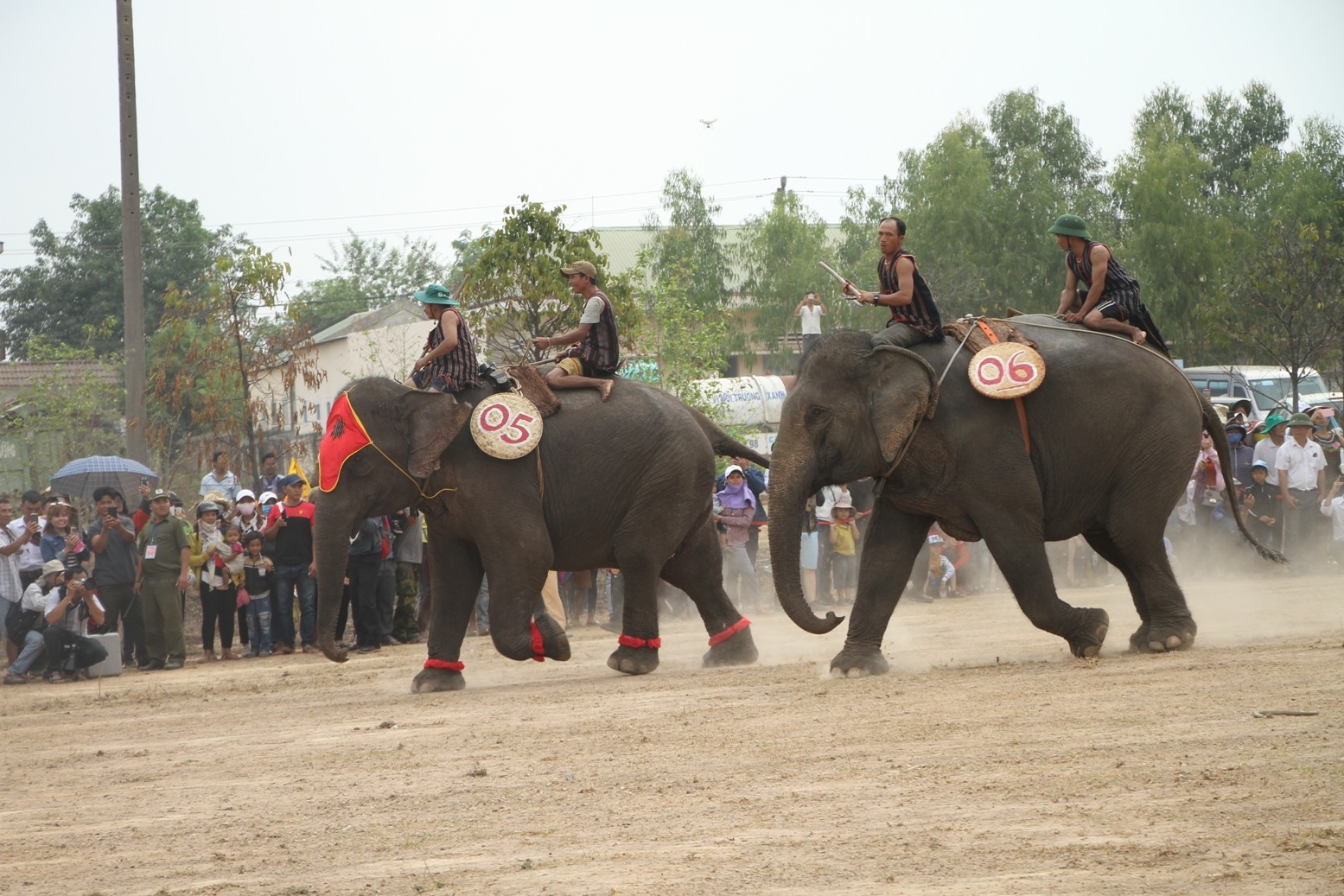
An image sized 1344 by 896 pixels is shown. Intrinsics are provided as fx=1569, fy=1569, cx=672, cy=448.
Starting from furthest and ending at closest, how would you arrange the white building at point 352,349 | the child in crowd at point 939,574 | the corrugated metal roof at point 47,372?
1. the white building at point 352,349
2. the corrugated metal roof at point 47,372
3. the child in crowd at point 939,574

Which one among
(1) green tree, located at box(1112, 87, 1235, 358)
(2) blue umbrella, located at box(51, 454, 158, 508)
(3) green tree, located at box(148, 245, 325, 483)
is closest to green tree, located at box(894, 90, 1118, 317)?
(1) green tree, located at box(1112, 87, 1235, 358)

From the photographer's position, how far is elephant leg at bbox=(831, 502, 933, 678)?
35.5 feet

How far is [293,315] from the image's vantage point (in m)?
26.7

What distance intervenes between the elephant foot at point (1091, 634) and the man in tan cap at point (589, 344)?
4.20 m

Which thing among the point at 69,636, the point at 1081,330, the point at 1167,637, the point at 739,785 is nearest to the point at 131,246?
the point at 69,636

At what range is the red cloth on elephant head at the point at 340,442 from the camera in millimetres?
11938

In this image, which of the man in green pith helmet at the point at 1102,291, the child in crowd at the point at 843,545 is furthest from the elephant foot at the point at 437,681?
the child in crowd at the point at 843,545

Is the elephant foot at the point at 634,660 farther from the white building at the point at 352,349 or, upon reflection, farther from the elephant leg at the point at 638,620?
the white building at the point at 352,349

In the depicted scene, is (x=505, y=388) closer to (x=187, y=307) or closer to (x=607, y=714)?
(x=607, y=714)

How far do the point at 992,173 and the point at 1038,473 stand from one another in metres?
50.9

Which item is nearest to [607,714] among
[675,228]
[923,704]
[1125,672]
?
[923,704]

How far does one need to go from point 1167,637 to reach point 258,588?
35.3 ft

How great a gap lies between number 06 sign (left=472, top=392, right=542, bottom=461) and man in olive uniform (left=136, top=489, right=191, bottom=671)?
22.2 feet

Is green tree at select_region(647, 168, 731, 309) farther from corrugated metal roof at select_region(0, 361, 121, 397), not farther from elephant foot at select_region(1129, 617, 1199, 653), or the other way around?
elephant foot at select_region(1129, 617, 1199, 653)
